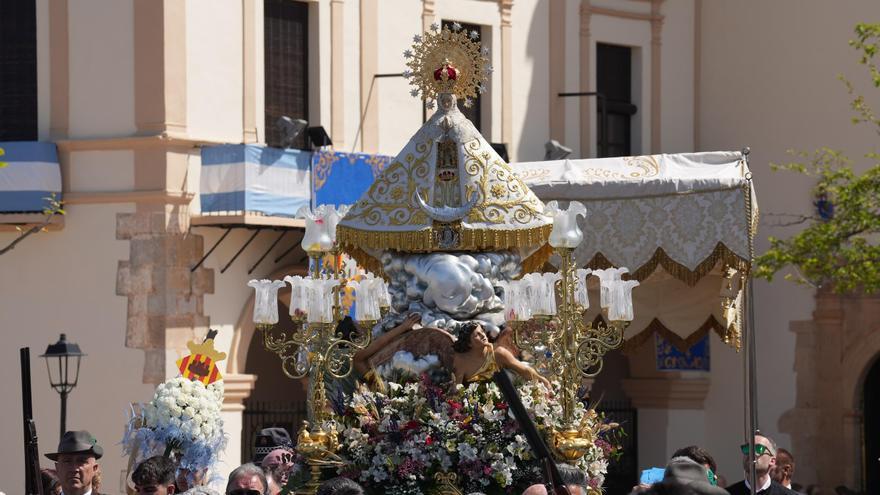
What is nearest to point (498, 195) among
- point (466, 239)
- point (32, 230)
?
point (466, 239)

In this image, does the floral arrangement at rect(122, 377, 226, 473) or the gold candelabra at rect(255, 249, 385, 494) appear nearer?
the gold candelabra at rect(255, 249, 385, 494)

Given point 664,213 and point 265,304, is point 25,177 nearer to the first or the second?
point 664,213

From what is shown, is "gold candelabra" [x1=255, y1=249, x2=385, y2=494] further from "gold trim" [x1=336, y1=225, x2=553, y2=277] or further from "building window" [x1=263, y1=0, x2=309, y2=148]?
"building window" [x1=263, y1=0, x2=309, y2=148]

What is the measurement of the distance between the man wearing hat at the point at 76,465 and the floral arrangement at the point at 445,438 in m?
1.90

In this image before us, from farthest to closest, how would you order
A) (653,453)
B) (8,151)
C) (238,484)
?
(653,453)
(8,151)
(238,484)

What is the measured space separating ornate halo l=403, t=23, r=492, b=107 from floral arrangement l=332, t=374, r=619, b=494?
→ 1864mm

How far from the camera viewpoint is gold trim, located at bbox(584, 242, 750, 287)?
19.0m

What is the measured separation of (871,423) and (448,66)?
43.2 ft

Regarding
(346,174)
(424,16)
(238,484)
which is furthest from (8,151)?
(238,484)

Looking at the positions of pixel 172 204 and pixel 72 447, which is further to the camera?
pixel 172 204

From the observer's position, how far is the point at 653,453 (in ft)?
87.4

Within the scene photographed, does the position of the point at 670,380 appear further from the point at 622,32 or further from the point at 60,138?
the point at 60,138

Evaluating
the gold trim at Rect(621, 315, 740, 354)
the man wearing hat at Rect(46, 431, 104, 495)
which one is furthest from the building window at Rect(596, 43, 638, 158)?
the man wearing hat at Rect(46, 431, 104, 495)

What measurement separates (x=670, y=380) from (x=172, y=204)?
709cm
